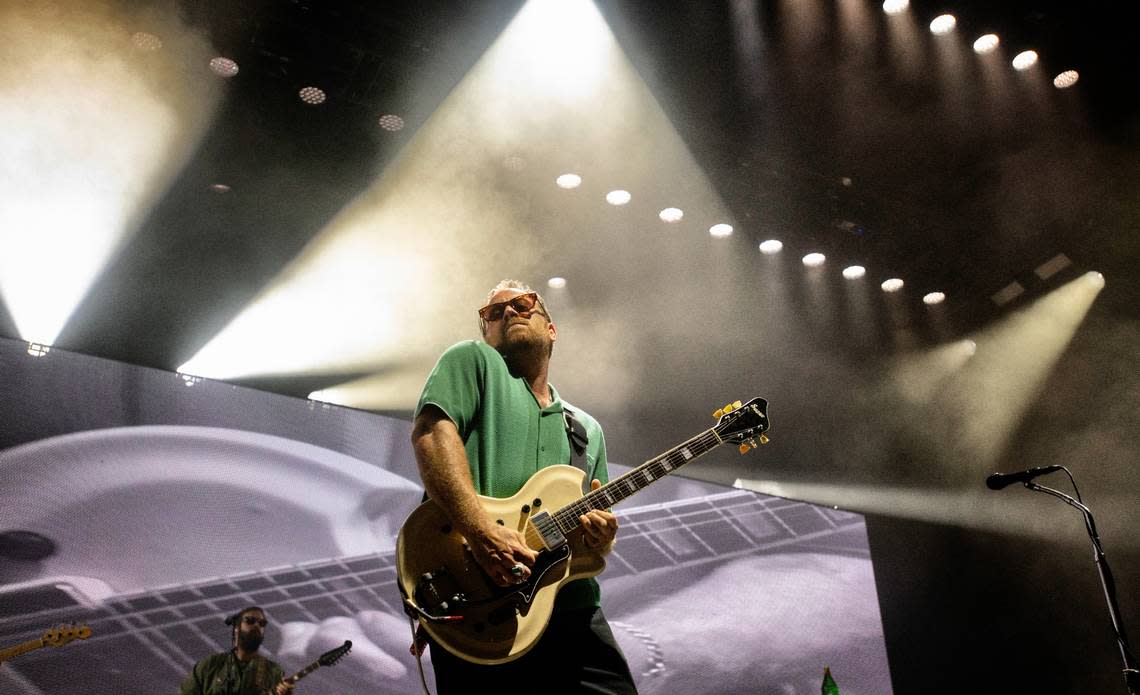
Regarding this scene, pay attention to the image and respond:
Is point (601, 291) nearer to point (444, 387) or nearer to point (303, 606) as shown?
point (303, 606)

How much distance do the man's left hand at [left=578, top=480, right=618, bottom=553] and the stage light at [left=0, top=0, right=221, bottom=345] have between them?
396 cm

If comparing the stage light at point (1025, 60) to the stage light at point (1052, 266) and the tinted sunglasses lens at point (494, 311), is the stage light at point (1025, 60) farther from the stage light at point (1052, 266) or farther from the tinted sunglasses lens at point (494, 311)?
the tinted sunglasses lens at point (494, 311)

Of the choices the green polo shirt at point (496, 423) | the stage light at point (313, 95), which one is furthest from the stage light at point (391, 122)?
the green polo shirt at point (496, 423)

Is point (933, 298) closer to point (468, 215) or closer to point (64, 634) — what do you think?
point (468, 215)

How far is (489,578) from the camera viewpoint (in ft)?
7.29

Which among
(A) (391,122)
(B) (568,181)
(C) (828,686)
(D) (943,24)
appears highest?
(A) (391,122)

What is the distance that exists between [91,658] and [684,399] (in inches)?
193

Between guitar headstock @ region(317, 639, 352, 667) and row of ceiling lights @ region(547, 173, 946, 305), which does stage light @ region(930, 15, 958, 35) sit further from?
guitar headstock @ region(317, 639, 352, 667)

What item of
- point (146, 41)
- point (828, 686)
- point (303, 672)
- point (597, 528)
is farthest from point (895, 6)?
point (303, 672)

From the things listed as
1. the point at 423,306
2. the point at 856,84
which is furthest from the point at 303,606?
the point at 856,84

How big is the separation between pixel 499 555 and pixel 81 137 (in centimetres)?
443

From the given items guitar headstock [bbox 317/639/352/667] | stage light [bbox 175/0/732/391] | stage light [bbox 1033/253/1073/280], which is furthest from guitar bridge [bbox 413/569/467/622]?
stage light [bbox 1033/253/1073/280]

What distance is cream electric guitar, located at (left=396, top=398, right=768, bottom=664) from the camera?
2.19 meters

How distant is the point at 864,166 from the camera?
6020 millimetres
